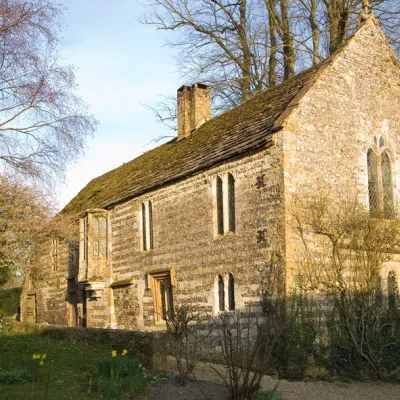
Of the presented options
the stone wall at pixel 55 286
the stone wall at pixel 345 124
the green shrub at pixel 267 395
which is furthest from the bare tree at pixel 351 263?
the stone wall at pixel 55 286

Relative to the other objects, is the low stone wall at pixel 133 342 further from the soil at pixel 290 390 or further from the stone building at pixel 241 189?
the soil at pixel 290 390

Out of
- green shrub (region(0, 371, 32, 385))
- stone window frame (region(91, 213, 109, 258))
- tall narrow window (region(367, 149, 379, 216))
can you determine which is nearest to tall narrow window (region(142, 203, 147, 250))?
stone window frame (region(91, 213, 109, 258))

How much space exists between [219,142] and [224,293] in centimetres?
452

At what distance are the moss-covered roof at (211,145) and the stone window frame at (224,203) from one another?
0.51m

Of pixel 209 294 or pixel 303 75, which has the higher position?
pixel 303 75

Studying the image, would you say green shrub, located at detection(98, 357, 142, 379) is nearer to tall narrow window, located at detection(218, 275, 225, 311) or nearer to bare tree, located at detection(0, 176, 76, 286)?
tall narrow window, located at detection(218, 275, 225, 311)

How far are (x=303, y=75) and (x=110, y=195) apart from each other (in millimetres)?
8859

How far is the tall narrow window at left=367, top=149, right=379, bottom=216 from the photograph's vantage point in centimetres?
1555

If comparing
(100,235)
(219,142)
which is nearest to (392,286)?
(219,142)

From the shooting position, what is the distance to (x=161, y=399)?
376 inches

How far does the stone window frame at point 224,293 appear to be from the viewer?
1442cm

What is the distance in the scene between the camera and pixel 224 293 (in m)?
14.7

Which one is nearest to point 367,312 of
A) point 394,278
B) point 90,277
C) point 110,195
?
point 394,278

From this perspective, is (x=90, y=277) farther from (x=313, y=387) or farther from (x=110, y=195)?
(x=313, y=387)
